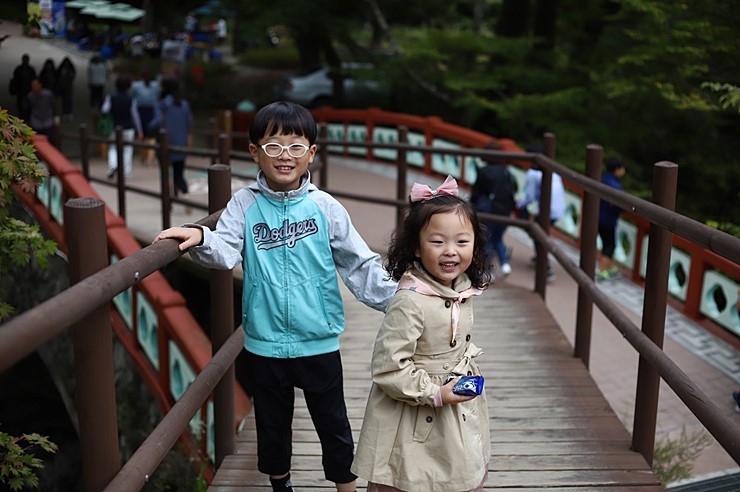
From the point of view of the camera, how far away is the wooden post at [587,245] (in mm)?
4859

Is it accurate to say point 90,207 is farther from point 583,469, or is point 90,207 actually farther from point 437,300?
point 583,469

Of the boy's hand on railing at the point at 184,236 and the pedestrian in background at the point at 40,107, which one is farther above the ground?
the boy's hand on railing at the point at 184,236

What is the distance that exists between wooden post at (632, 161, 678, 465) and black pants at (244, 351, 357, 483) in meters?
1.23

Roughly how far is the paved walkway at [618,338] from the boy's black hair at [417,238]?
118 centimetres

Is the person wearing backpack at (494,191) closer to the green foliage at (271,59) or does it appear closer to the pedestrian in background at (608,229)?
the pedestrian in background at (608,229)

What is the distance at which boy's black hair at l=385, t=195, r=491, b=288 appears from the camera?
258 centimetres

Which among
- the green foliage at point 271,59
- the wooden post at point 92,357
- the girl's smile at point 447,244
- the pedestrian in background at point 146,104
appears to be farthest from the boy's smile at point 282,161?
the green foliage at point 271,59

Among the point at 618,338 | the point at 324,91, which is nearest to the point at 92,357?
the point at 618,338

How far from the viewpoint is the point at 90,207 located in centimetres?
Result: 227

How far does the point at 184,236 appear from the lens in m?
2.72

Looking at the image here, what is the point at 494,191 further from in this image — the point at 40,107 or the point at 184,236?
the point at 40,107

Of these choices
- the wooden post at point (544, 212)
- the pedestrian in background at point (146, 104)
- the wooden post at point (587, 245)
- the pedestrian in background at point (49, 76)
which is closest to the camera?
the wooden post at point (587, 245)

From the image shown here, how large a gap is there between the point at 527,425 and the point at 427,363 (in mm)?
1664

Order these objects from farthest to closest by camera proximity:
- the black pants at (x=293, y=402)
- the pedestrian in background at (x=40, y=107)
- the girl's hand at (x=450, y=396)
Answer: the pedestrian in background at (x=40, y=107) < the black pants at (x=293, y=402) < the girl's hand at (x=450, y=396)
